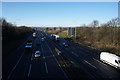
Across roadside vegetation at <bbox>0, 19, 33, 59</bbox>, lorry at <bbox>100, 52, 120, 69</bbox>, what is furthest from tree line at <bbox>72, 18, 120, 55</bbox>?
roadside vegetation at <bbox>0, 19, 33, 59</bbox>

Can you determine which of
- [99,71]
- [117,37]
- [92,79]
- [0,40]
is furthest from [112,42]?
[0,40]

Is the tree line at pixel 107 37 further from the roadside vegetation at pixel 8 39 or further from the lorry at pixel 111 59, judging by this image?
the roadside vegetation at pixel 8 39

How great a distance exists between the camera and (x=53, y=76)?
13953mm

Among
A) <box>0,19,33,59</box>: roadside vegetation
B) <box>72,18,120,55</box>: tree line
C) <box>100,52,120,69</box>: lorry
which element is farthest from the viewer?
<box>72,18,120,55</box>: tree line

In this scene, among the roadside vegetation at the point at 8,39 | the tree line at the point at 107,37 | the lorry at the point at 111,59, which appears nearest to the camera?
the lorry at the point at 111,59

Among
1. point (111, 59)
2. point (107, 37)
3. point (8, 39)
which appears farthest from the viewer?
point (8, 39)

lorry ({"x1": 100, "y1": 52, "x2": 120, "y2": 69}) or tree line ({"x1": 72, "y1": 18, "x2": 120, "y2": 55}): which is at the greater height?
tree line ({"x1": 72, "y1": 18, "x2": 120, "y2": 55})

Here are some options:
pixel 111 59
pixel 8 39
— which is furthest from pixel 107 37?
pixel 8 39

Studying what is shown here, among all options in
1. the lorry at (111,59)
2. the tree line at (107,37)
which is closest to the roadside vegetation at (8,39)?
the lorry at (111,59)

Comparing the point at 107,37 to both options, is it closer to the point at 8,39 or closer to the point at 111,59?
the point at 111,59

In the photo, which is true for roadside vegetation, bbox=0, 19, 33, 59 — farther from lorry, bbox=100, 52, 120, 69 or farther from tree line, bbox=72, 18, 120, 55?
tree line, bbox=72, 18, 120, 55

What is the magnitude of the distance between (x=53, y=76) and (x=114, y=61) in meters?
9.96

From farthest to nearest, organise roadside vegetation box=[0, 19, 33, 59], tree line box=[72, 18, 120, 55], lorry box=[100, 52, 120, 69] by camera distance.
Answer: tree line box=[72, 18, 120, 55] → roadside vegetation box=[0, 19, 33, 59] → lorry box=[100, 52, 120, 69]

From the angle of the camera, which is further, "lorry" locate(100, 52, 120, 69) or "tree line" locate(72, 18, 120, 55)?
"tree line" locate(72, 18, 120, 55)
